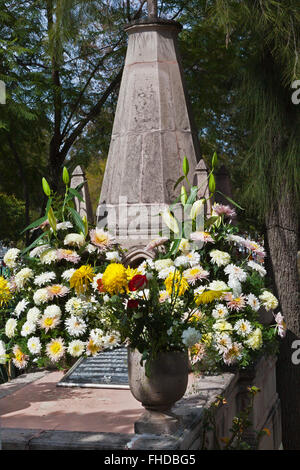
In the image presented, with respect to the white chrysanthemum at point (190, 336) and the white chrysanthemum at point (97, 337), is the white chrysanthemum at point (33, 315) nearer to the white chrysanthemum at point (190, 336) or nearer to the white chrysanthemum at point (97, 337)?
the white chrysanthemum at point (97, 337)

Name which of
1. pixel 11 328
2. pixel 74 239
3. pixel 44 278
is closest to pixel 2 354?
pixel 11 328

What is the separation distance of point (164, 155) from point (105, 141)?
693 cm

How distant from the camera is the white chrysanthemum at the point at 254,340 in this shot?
584 centimetres

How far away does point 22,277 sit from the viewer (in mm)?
6453

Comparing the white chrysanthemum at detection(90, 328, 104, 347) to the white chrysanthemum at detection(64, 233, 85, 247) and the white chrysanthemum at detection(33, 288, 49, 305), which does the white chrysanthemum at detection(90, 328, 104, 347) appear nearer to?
the white chrysanthemum at detection(33, 288, 49, 305)

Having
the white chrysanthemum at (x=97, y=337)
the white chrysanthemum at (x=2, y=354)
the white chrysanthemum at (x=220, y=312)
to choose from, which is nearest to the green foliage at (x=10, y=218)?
the white chrysanthemum at (x=2, y=354)

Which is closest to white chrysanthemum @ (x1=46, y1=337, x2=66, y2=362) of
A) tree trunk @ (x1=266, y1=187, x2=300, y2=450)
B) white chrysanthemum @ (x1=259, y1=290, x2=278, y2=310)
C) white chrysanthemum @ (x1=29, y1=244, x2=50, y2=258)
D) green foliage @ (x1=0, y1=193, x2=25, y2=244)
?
white chrysanthemum @ (x1=29, y1=244, x2=50, y2=258)

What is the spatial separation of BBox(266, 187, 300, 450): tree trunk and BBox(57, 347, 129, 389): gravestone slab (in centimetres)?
330

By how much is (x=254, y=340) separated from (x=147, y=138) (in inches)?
118

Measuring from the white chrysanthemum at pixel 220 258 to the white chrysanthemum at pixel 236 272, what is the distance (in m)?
0.08

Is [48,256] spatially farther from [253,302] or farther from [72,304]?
[253,302]

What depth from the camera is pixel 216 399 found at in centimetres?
486

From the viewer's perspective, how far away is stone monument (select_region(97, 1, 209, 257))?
7.41 metres
